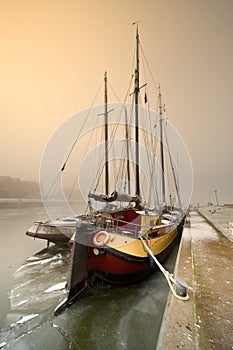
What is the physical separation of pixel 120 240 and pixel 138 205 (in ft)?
10.8

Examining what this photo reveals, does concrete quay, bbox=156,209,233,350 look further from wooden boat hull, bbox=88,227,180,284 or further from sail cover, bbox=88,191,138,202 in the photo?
sail cover, bbox=88,191,138,202

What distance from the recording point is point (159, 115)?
2277 centimetres

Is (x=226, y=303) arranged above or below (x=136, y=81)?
below

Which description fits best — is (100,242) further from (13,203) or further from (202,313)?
(13,203)

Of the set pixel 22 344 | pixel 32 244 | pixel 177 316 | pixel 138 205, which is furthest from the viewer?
pixel 32 244

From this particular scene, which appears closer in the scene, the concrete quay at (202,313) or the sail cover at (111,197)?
the concrete quay at (202,313)

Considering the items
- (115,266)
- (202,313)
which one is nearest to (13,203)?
(115,266)

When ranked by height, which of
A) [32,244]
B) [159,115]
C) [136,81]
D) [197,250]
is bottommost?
[32,244]

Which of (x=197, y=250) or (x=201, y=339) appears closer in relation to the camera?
(x=201, y=339)

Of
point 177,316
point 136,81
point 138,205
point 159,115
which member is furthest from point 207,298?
point 159,115

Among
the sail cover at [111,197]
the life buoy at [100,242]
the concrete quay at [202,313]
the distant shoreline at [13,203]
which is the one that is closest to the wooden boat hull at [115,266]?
the life buoy at [100,242]

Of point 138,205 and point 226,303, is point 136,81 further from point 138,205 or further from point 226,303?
point 226,303

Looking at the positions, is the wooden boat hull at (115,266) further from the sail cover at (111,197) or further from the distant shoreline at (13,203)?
the distant shoreline at (13,203)

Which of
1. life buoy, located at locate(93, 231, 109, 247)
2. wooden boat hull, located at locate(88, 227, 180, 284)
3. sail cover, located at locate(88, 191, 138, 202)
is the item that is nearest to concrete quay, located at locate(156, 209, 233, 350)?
wooden boat hull, located at locate(88, 227, 180, 284)
